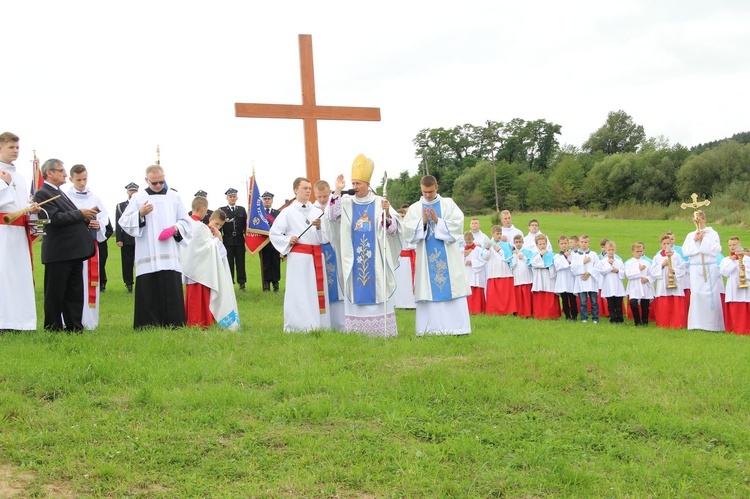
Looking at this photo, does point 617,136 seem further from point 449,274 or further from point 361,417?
point 361,417

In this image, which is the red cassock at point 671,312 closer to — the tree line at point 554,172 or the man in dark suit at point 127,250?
the man in dark suit at point 127,250

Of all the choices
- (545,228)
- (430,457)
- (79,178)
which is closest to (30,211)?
(79,178)

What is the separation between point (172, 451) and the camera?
5.43m

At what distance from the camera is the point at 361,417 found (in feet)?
20.4

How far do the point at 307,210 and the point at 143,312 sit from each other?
106 inches

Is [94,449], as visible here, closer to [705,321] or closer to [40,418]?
[40,418]

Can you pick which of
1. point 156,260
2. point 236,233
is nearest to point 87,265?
point 156,260

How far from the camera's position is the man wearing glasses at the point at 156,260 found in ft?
31.5

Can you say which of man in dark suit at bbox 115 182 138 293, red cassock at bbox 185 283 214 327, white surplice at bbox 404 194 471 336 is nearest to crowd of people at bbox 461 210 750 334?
white surplice at bbox 404 194 471 336

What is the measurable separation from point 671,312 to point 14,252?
1144 cm

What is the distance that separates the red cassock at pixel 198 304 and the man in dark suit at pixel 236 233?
22.9 ft

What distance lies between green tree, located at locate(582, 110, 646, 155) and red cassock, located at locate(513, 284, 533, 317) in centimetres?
7435

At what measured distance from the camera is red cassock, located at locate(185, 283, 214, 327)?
10.3m

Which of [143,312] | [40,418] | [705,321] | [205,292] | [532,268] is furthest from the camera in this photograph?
[532,268]
